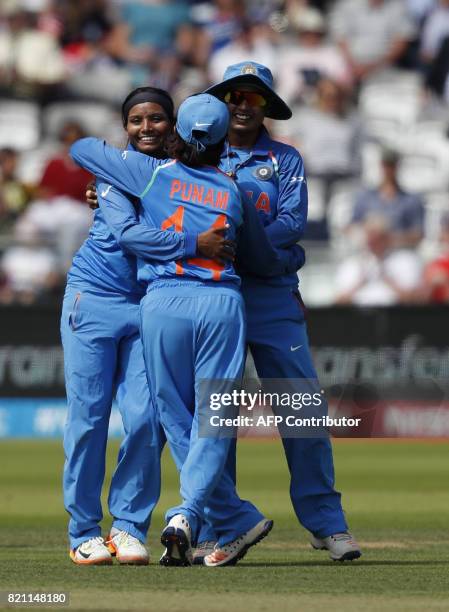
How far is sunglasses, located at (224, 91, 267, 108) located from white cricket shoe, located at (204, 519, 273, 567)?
6.02ft

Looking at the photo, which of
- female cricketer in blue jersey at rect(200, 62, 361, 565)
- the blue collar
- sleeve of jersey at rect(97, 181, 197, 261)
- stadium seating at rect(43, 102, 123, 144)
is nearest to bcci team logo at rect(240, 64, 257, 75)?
female cricketer in blue jersey at rect(200, 62, 361, 565)

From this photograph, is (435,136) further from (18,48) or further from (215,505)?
(215,505)

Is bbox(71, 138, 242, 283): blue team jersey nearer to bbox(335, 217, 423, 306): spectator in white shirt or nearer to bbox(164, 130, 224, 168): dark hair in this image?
bbox(164, 130, 224, 168): dark hair

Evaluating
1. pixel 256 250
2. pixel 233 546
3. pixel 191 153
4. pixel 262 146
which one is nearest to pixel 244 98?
pixel 262 146

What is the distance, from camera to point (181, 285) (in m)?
6.07

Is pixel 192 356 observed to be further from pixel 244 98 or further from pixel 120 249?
pixel 244 98

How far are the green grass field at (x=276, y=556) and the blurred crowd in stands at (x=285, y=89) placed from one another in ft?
12.5

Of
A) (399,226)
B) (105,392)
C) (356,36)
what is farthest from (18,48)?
(105,392)

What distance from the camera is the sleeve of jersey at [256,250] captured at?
629 centimetres

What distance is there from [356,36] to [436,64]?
1.18 metres

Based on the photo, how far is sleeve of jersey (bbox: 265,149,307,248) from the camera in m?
6.48

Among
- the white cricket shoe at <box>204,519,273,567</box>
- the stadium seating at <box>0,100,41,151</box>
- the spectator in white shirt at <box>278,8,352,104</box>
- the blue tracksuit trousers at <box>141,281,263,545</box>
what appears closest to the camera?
the blue tracksuit trousers at <box>141,281,263,545</box>

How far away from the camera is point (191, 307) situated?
6.02 metres

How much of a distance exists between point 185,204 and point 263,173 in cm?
60
